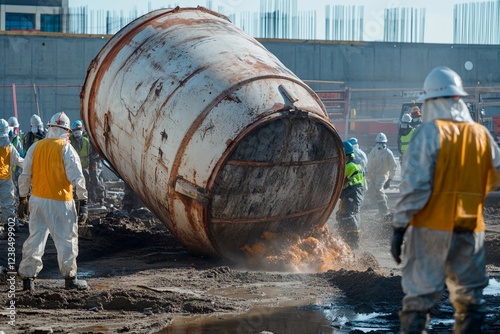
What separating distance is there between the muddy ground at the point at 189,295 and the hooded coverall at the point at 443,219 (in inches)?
60.1

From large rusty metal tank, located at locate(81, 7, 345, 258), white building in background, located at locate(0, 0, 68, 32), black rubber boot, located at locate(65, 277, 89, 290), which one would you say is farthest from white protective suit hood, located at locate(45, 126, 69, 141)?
white building in background, located at locate(0, 0, 68, 32)

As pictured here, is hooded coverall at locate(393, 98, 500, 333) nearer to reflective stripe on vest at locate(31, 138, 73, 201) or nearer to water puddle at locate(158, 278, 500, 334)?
water puddle at locate(158, 278, 500, 334)

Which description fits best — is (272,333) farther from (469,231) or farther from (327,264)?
(327,264)

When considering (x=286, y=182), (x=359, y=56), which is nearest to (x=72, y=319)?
(x=286, y=182)

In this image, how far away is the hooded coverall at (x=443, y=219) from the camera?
16.9 feet

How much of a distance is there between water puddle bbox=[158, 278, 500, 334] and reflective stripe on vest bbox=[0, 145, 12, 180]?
5.93 m

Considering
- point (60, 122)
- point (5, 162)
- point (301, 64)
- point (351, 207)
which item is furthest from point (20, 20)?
point (60, 122)

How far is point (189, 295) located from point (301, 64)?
23709mm

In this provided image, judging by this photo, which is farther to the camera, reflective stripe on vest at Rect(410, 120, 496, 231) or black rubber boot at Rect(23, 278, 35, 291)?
black rubber boot at Rect(23, 278, 35, 291)

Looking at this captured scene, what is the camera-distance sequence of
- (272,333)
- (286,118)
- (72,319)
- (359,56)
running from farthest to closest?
(359,56) < (286,118) < (72,319) < (272,333)

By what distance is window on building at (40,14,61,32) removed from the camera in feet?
124

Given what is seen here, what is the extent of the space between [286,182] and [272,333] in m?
3.10

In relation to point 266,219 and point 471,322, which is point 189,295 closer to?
point 266,219

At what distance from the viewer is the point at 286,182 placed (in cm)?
944
